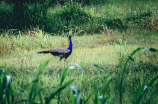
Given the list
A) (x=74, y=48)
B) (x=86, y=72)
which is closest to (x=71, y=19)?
(x=74, y=48)

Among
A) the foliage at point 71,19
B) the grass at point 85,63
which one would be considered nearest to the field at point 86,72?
the grass at point 85,63

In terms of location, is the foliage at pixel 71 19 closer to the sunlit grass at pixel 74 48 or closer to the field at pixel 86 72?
the field at pixel 86 72

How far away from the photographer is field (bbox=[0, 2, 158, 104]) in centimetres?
149

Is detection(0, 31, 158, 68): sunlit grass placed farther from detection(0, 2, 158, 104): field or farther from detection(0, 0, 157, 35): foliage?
detection(0, 0, 157, 35): foliage

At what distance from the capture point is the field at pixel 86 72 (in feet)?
4.87

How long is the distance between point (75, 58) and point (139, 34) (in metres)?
3.06

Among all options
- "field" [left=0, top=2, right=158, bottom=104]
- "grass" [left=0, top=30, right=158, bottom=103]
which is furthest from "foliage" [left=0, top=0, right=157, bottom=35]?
"grass" [left=0, top=30, right=158, bottom=103]

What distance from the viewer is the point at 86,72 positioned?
3.05 m

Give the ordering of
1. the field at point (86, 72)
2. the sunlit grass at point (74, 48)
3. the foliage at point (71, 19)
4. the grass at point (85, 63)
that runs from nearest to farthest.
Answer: the field at point (86, 72), the grass at point (85, 63), the sunlit grass at point (74, 48), the foliage at point (71, 19)

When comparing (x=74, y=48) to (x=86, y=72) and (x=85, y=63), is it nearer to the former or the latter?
(x=86, y=72)

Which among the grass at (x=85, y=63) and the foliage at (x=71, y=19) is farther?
the foliage at (x=71, y=19)

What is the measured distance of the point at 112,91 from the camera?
7.36 feet

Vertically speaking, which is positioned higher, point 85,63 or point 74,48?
point 85,63

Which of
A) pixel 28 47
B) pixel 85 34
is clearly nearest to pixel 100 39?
pixel 85 34
